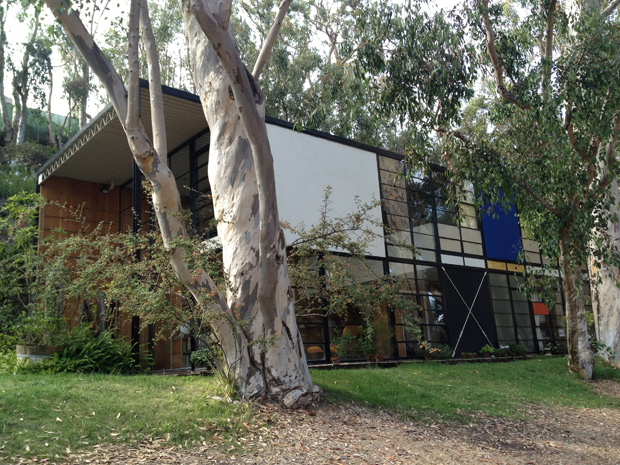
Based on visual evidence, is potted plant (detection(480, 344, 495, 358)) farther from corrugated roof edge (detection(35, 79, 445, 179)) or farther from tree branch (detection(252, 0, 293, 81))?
tree branch (detection(252, 0, 293, 81))

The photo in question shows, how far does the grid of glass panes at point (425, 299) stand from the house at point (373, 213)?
0.03m

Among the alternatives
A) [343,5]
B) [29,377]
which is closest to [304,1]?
[343,5]

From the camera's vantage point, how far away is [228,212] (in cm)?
757

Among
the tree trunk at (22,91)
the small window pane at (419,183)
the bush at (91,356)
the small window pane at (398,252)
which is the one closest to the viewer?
the bush at (91,356)

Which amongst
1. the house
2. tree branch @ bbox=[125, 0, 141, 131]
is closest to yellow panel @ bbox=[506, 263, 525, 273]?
the house

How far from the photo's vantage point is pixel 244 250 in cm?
739

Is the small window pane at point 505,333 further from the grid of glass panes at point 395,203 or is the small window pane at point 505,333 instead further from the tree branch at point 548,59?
the tree branch at point 548,59

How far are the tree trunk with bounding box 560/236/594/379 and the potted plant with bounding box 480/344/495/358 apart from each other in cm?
265

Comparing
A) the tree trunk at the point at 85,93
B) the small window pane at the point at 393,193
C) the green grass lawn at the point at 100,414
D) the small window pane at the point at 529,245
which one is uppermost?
the tree trunk at the point at 85,93

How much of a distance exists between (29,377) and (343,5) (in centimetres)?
2186

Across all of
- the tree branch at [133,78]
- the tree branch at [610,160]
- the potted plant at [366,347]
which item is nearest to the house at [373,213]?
the potted plant at [366,347]

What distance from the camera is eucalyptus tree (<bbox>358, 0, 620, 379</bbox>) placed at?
379 inches

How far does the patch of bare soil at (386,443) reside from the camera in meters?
5.20

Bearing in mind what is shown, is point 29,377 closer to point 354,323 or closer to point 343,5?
point 354,323
